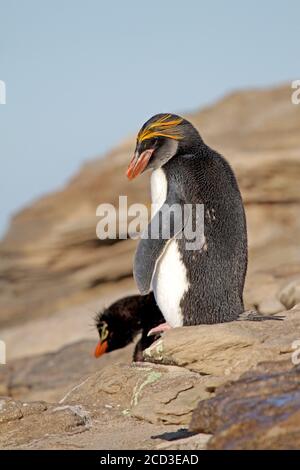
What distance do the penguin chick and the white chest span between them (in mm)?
1833

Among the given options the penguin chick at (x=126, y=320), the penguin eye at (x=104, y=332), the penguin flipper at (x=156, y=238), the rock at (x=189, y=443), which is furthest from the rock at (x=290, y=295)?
the rock at (x=189, y=443)

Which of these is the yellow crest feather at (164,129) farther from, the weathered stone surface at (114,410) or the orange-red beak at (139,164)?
the weathered stone surface at (114,410)

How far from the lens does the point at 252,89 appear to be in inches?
936

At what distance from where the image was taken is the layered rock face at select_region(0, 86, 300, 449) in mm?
4949

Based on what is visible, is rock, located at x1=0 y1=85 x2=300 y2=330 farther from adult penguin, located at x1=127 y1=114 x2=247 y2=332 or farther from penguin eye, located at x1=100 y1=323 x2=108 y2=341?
adult penguin, located at x1=127 y1=114 x2=247 y2=332

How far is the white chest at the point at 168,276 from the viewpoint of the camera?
749cm

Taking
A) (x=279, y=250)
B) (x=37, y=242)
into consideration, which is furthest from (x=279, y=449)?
(x=37, y=242)

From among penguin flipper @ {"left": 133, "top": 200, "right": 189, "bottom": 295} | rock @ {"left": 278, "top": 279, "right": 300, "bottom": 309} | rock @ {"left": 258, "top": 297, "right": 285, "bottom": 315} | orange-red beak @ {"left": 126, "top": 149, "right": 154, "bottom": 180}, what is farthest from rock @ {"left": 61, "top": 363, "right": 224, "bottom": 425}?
rock @ {"left": 258, "top": 297, "right": 285, "bottom": 315}

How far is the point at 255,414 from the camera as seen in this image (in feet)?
14.8

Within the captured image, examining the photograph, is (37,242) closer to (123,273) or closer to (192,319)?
(123,273)

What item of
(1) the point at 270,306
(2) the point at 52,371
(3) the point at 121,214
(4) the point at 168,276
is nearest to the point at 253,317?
(4) the point at 168,276

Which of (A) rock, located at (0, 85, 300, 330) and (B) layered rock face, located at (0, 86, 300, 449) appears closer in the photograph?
(B) layered rock face, located at (0, 86, 300, 449)

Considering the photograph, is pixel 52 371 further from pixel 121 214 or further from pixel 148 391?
pixel 148 391

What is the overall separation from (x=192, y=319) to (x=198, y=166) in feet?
3.65
